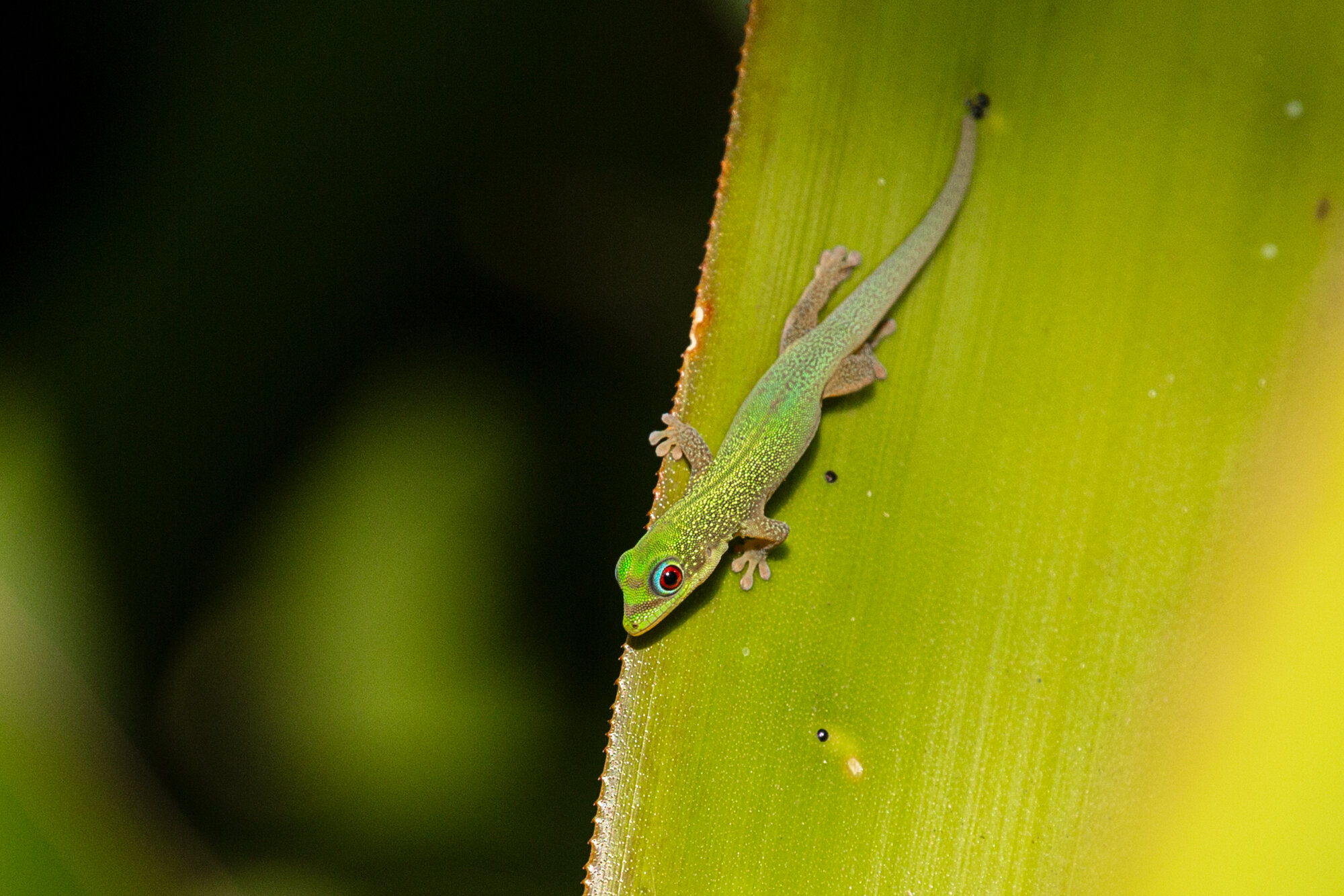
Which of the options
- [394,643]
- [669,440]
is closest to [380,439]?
[394,643]

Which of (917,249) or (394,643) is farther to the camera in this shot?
(394,643)

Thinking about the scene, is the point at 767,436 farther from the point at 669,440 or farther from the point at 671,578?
the point at 671,578

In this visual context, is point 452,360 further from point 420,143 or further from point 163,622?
point 163,622

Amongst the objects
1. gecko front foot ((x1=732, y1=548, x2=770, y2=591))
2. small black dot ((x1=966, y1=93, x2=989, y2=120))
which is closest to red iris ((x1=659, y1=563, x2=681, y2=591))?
gecko front foot ((x1=732, y1=548, x2=770, y2=591))

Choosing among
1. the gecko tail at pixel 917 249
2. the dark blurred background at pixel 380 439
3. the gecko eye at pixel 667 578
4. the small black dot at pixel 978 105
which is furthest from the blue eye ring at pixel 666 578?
the small black dot at pixel 978 105

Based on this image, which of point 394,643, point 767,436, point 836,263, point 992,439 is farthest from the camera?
point 394,643

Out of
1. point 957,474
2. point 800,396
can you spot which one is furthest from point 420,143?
point 957,474

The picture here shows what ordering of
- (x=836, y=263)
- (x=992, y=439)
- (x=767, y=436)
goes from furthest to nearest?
Answer: (x=836, y=263) → (x=767, y=436) → (x=992, y=439)

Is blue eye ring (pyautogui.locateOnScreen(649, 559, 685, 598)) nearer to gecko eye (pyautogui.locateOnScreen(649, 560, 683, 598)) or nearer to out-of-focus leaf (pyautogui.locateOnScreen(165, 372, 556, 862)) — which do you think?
gecko eye (pyautogui.locateOnScreen(649, 560, 683, 598))
